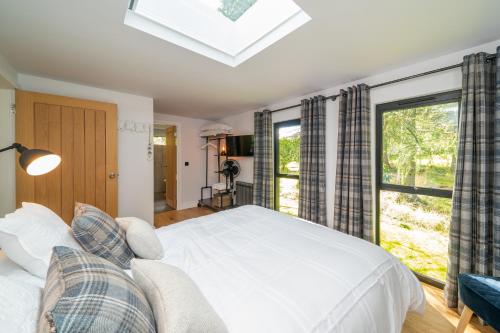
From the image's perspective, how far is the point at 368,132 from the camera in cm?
229

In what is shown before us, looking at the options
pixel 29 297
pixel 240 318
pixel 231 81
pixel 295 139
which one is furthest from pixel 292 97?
pixel 29 297

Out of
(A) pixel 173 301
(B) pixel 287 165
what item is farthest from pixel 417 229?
(A) pixel 173 301

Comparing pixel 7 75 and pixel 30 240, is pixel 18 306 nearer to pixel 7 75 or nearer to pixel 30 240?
pixel 30 240

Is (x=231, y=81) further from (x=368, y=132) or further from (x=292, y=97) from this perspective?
(x=368, y=132)

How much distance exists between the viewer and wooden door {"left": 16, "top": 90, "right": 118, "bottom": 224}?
7.17 feet

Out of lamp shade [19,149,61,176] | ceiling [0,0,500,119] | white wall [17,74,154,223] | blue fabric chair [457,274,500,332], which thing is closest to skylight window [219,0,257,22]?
ceiling [0,0,500,119]

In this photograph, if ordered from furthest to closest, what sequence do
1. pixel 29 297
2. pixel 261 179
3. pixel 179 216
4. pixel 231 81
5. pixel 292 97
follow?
1. pixel 179 216
2. pixel 261 179
3. pixel 292 97
4. pixel 231 81
5. pixel 29 297

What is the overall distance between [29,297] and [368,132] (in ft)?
9.22

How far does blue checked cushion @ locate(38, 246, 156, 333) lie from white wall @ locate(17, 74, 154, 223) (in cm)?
266

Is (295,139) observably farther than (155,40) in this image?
Yes

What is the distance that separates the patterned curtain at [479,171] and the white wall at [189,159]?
14.7 feet

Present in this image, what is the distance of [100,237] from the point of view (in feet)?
3.55

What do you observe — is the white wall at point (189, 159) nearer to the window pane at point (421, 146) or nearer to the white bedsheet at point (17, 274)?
the white bedsheet at point (17, 274)

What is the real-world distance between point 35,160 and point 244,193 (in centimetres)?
339
